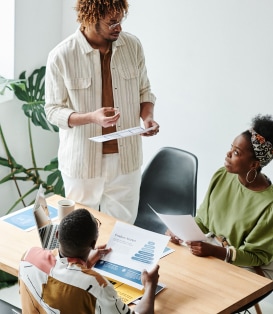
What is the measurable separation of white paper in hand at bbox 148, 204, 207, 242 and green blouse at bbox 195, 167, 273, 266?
0.73 ft

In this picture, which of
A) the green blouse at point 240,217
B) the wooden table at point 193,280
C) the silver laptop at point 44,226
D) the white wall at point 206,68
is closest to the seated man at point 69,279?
the wooden table at point 193,280

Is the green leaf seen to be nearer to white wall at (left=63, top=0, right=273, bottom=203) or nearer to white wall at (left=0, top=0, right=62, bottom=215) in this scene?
white wall at (left=0, top=0, right=62, bottom=215)

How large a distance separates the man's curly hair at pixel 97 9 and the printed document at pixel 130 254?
3.47 ft

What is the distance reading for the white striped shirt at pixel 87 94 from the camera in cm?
358

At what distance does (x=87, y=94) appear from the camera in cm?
362

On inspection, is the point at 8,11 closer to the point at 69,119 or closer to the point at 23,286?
the point at 69,119

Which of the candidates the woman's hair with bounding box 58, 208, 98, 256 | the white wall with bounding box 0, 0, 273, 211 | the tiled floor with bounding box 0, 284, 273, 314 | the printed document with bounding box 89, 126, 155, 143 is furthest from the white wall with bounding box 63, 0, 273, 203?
the woman's hair with bounding box 58, 208, 98, 256

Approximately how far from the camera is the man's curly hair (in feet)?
11.5

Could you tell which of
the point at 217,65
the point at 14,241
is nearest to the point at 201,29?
the point at 217,65

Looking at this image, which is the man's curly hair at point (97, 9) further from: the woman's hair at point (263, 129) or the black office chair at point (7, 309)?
the black office chair at point (7, 309)

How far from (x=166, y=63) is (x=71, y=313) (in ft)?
7.81

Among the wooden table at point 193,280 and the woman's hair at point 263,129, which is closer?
the wooden table at point 193,280

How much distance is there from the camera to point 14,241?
3.10 meters

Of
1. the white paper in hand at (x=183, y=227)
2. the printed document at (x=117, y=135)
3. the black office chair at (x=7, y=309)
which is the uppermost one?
the printed document at (x=117, y=135)
